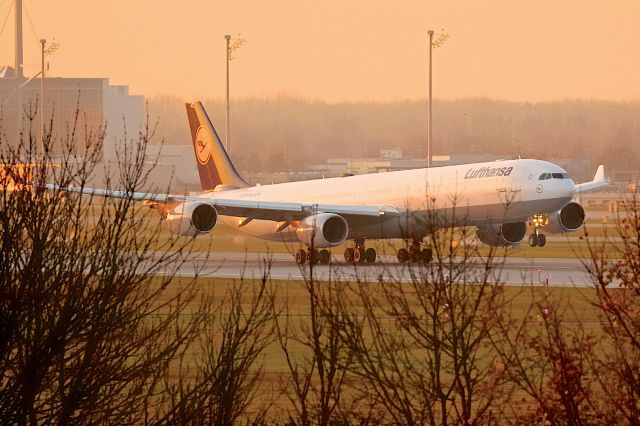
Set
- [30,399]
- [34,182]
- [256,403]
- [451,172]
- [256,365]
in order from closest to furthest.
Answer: [30,399]
[34,182]
[256,403]
[256,365]
[451,172]

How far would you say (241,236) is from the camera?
7100 centimetres

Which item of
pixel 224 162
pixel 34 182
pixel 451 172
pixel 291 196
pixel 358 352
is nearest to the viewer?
pixel 358 352

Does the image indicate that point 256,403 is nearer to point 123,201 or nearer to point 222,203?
point 123,201

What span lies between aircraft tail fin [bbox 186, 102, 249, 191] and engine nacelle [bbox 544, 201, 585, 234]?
62.5 ft

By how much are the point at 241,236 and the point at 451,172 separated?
51.9ft

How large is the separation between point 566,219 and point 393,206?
7.16 meters

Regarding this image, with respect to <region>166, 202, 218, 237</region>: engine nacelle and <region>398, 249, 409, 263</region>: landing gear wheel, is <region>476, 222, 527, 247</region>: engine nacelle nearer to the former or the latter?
<region>398, 249, 409, 263</region>: landing gear wheel

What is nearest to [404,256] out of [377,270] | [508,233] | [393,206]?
[377,270]

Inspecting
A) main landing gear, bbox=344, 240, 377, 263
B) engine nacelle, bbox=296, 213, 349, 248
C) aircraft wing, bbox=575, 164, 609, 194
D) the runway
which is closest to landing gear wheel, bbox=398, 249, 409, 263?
the runway

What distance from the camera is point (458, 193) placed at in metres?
56.9

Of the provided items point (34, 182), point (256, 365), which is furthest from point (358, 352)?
point (256, 365)

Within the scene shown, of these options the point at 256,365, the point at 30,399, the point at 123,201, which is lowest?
the point at 256,365

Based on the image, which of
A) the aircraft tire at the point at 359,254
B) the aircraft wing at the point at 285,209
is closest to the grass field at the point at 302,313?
the aircraft wing at the point at 285,209

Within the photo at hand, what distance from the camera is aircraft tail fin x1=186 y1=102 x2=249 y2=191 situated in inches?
2926
